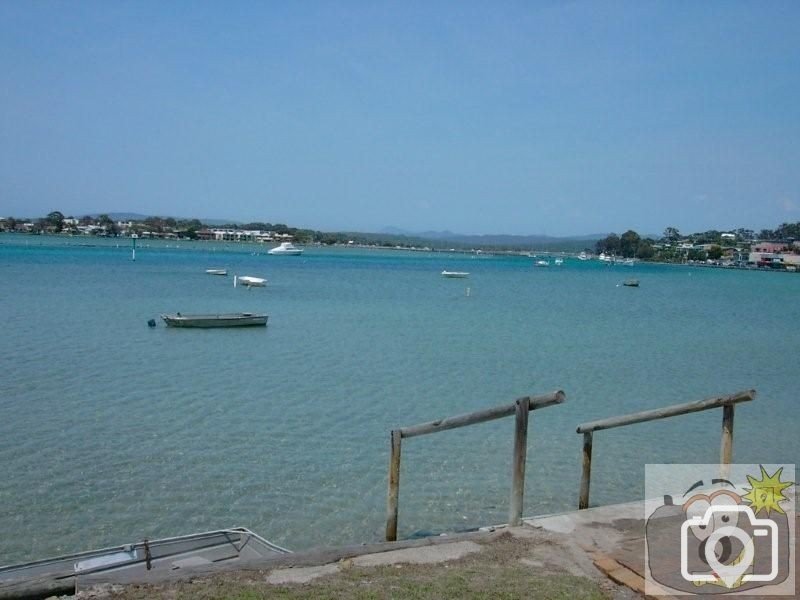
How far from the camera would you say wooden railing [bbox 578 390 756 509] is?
7.24 m

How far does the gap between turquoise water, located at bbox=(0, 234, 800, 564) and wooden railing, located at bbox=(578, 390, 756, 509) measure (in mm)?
2248

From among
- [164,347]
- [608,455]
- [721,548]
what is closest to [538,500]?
[608,455]

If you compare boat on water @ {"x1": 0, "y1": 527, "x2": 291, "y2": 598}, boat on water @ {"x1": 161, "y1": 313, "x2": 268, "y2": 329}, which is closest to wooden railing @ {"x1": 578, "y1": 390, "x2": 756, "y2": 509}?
boat on water @ {"x1": 0, "y1": 527, "x2": 291, "y2": 598}

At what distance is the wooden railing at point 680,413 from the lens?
724 cm

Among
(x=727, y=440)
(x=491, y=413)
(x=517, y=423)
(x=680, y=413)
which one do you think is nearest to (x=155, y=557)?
(x=491, y=413)

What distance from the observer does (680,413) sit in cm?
746

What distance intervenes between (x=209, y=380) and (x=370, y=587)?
51.3ft

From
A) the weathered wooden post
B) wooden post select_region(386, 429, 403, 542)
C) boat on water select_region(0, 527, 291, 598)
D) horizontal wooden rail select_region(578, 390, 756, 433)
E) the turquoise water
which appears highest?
horizontal wooden rail select_region(578, 390, 756, 433)

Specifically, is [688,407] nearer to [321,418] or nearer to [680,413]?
[680,413]

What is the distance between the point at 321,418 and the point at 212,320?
17820mm

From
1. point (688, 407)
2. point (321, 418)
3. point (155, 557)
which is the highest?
point (688, 407)

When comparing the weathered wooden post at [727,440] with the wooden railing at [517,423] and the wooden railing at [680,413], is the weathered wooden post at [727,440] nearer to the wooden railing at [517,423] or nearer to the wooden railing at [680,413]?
the wooden railing at [680,413]

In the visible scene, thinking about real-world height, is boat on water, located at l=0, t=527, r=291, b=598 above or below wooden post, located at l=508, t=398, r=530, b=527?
below

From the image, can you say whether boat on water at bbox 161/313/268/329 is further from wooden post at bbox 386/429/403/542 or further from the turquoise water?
wooden post at bbox 386/429/403/542
